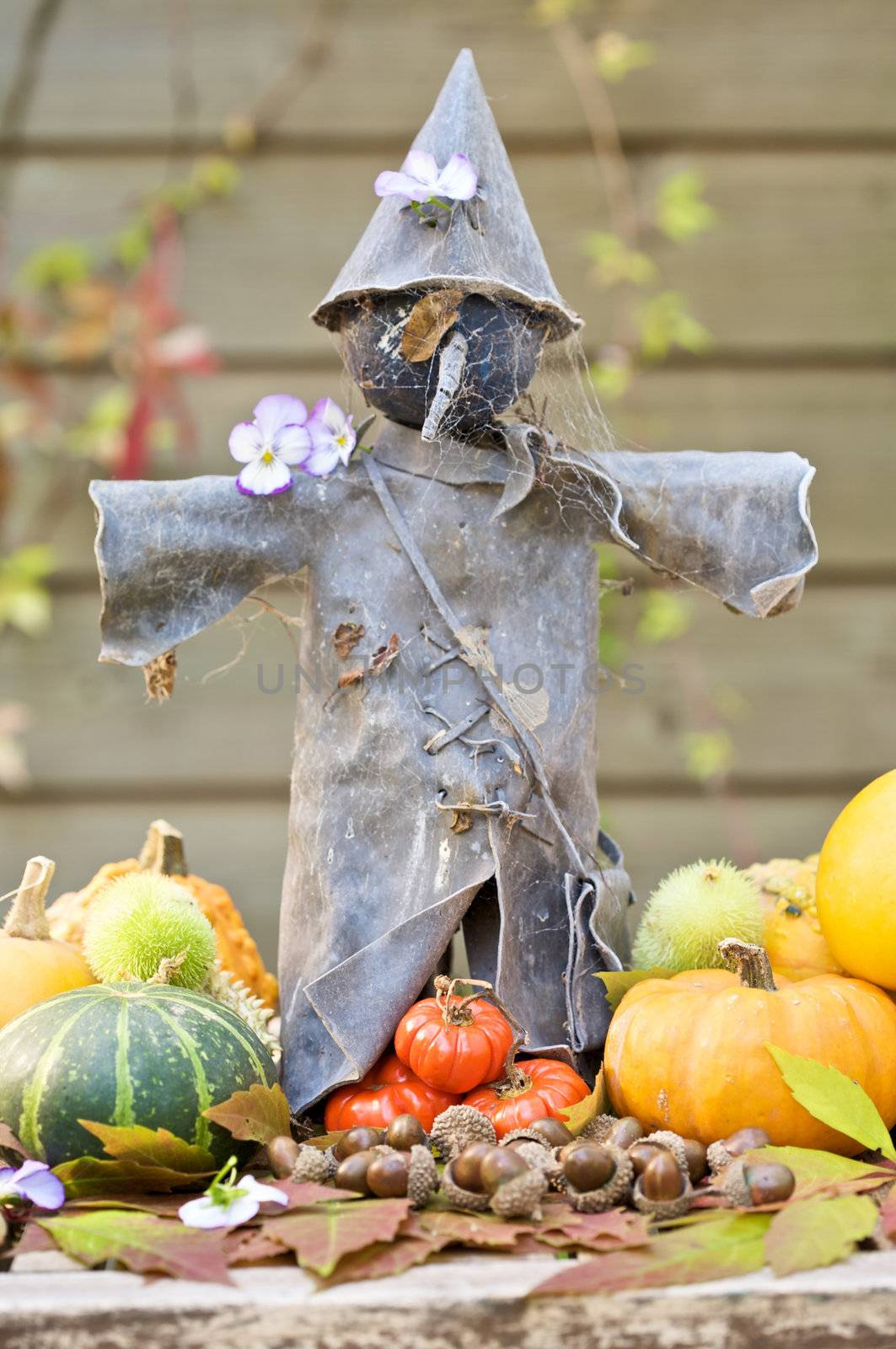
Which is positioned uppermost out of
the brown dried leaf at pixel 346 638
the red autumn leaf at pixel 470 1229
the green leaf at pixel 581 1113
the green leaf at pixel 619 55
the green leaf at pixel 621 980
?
the green leaf at pixel 619 55

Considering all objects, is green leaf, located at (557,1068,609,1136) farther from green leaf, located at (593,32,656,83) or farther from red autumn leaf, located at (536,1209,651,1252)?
green leaf, located at (593,32,656,83)

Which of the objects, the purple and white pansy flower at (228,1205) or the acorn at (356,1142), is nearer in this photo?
the purple and white pansy flower at (228,1205)

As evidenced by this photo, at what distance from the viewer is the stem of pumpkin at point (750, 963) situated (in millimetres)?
1032

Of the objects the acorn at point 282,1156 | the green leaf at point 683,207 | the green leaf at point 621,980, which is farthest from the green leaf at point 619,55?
the acorn at point 282,1156

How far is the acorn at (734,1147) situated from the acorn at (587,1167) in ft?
0.35

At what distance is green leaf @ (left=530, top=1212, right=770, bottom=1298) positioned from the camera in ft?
2.39

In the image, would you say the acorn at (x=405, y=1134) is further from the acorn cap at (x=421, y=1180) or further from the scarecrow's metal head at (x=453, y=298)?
the scarecrow's metal head at (x=453, y=298)

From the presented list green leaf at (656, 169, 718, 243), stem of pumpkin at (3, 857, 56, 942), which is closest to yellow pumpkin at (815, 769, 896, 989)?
stem of pumpkin at (3, 857, 56, 942)

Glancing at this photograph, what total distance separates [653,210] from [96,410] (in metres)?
→ 0.93

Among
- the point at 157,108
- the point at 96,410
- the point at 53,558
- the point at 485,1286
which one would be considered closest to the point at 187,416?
the point at 96,410

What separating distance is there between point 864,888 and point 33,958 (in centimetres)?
72

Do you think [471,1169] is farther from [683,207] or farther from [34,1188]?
[683,207]

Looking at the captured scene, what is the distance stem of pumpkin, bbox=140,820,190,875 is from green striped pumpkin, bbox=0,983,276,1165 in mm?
397

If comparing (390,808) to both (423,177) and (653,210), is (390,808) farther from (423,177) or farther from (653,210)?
(653,210)
